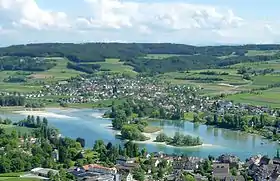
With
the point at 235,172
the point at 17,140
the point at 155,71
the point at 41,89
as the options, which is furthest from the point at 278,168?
the point at 155,71

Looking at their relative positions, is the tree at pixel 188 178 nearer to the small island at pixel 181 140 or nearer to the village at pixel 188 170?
the village at pixel 188 170

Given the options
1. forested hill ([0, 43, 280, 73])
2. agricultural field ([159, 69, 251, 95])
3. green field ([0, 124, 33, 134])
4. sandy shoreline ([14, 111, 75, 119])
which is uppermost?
forested hill ([0, 43, 280, 73])

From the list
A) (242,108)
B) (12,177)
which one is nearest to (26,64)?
(242,108)

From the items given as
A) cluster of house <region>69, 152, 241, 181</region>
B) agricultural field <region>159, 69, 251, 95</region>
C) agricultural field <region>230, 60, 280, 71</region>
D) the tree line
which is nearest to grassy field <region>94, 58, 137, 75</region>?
agricultural field <region>159, 69, 251, 95</region>

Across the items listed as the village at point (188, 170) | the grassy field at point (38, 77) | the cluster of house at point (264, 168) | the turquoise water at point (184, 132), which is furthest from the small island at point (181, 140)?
the grassy field at point (38, 77)

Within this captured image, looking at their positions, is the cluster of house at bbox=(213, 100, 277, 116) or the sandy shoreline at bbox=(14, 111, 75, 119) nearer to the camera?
the sandy shoreline at bbox=(14, 111, 75, 119)

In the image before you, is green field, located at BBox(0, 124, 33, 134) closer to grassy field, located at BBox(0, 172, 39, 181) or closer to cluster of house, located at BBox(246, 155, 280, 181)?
grassy field, located at BBox(0, 172, 39, 181)
